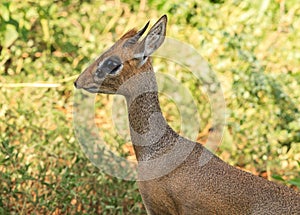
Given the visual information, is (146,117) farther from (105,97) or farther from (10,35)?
(105,97)

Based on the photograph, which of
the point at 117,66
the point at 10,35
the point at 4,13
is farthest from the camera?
the point at 10,35

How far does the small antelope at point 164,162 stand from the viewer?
3.95 metres

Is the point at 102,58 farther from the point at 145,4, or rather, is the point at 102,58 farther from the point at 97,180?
the point at 145,4

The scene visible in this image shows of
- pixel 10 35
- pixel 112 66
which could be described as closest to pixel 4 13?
pixel 10 35

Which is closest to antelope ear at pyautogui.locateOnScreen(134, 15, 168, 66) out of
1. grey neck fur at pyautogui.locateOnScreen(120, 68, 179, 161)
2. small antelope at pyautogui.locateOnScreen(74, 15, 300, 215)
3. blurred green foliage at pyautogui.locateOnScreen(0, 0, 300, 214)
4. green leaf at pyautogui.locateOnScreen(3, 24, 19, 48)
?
small antelope at pyautogui.locateOnScreen(74, 15, 300, 215)

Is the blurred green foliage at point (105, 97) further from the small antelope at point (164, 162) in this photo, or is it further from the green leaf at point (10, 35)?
the small antelope at point (164, 162)

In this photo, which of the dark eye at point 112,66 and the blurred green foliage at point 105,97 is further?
the blurred green foliage at point 105,97

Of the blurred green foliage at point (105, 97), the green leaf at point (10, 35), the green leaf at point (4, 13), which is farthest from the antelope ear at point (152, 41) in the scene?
the green leaf at point (10, 35)

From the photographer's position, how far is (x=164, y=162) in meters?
4.10

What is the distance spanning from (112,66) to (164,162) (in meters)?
0.52

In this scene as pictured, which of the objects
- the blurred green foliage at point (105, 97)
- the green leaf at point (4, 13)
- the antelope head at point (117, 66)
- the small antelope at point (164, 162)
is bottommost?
the blurred green foliage at point (105, 97)

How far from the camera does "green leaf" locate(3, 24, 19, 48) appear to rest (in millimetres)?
6805

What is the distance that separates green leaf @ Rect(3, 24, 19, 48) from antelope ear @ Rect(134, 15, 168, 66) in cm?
298

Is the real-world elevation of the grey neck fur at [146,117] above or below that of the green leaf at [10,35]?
above
